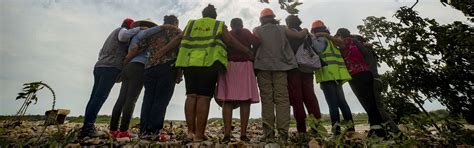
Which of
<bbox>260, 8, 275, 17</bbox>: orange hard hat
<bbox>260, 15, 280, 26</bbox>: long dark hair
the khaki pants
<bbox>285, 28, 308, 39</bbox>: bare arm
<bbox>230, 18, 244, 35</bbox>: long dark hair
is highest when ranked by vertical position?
<bbox>260, 8, 275, 17</bbox>: orange hard hat

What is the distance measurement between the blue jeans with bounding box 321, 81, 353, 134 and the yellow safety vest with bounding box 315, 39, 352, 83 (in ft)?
0.36

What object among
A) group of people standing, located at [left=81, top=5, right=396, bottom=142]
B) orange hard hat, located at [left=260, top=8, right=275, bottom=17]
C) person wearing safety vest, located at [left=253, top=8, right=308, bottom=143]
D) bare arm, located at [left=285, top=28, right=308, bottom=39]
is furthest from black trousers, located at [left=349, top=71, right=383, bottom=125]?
orange hard hat, located at [left=260, top=8, right=275, bottom=17]

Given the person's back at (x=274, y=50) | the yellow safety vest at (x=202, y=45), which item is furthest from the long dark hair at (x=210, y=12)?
the person's back at (x=274, y=50)

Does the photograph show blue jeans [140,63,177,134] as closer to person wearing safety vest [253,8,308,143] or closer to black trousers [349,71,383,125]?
person wearing safety vest [253,8,308,143]

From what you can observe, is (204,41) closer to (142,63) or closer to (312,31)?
(142,63)

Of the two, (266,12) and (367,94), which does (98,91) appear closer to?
(266,12)

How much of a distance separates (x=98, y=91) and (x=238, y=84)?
2.10 metres

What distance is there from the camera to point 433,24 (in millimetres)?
4141

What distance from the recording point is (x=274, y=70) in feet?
14.0

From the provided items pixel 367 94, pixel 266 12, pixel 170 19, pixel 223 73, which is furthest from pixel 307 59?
pixel 170 19

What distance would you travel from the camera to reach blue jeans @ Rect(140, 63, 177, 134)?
4223mm

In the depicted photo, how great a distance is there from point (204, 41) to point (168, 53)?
717 millimetres

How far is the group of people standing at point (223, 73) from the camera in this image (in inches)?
158

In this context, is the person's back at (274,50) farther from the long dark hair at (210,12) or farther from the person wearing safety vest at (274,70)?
the long dark hair at (210,12)
